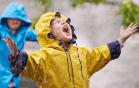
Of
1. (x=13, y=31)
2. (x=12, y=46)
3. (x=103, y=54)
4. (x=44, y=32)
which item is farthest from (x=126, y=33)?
(x=13, y=31)

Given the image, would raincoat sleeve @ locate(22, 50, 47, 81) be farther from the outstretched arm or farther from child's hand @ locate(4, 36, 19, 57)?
the outstretched arm

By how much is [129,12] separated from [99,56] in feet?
13.7

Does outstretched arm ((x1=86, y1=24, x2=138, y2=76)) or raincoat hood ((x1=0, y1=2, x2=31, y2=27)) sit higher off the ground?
outstretched arm ((x1=86, y1=24, x2=138, y2=76))

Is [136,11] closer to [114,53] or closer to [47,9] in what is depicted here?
[47,9]

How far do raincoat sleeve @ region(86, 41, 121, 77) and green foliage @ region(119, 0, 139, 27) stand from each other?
3.97m

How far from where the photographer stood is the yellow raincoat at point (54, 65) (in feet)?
15.3

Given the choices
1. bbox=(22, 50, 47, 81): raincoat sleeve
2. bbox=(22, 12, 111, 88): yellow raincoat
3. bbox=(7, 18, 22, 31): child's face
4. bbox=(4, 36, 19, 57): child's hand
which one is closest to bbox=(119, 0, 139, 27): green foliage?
bbox=(7, 18, 22, 31): child's face

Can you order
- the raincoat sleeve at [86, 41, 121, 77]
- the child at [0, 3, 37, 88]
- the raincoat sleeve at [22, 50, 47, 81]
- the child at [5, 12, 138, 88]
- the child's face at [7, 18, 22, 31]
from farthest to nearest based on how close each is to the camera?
1. the child's face at [7, 18, 22, 31]
2. the child at [0, 3, 37, 88]
3. the raincoat sleeve at [86, 41, 121, 77]
4. the child at [5, 12, 138, 88]
5. the raincoat sleeve at [22, 50, 47, 81]

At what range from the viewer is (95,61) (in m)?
4.94

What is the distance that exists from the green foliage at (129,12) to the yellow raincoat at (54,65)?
13.6 feet

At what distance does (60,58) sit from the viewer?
474 centimetres

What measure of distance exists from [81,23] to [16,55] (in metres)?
5.03

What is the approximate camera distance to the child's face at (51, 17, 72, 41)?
481 cm

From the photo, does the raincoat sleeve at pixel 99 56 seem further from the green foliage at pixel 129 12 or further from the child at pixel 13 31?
the green foliage at pixel 129 12
